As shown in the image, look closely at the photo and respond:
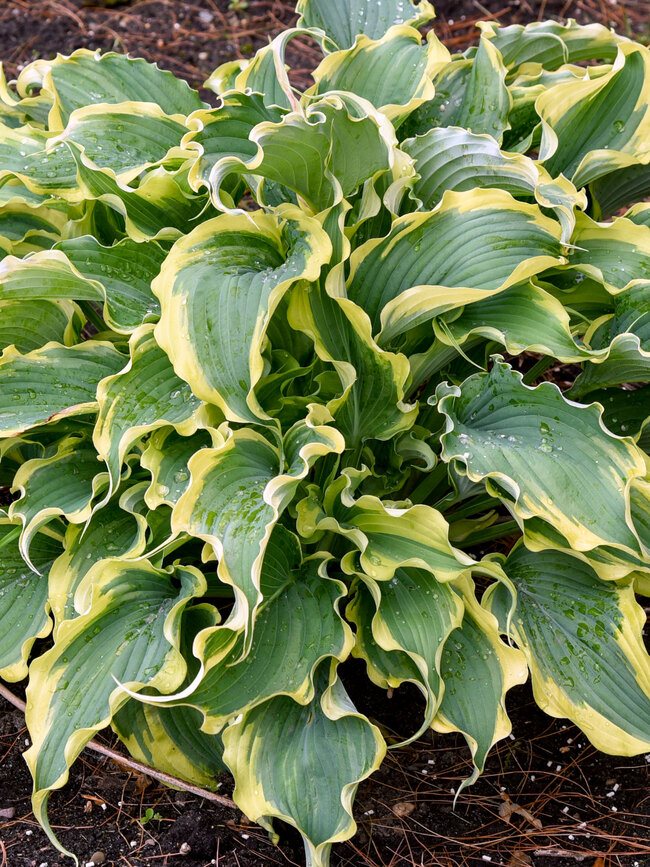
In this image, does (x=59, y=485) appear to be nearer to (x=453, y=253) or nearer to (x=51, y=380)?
(x=51, y=380)

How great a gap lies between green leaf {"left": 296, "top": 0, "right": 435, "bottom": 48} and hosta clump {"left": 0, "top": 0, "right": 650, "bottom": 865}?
0.22 meters

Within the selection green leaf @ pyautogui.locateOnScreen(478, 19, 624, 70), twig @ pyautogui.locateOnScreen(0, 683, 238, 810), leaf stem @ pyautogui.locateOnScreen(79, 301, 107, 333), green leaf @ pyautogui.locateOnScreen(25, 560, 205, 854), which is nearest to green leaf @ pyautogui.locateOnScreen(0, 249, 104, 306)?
leaf stem @ pyautogui.locateOnScreen(79, 301, 107, 333)

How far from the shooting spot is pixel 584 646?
4.76ft

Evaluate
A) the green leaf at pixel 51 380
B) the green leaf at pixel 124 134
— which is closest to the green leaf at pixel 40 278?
the green leaf at pixel 51 380

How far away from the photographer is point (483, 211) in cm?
141

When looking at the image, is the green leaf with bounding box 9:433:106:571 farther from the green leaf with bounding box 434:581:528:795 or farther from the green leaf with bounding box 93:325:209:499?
the green leaf with bounding box 434:581:528:795

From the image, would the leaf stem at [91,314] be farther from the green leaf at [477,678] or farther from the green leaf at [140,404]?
the green leaf at [477,678]

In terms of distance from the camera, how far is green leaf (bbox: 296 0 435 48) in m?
1.87

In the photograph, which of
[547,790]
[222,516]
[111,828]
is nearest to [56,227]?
[222,516]

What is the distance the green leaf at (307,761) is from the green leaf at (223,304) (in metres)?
0.50

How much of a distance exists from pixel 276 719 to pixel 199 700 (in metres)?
0.17

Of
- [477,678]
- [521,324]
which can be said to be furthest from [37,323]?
[477,678]

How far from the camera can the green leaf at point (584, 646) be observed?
4.61 feet

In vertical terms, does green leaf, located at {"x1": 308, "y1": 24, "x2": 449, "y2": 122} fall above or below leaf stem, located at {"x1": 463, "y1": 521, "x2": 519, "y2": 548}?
above
